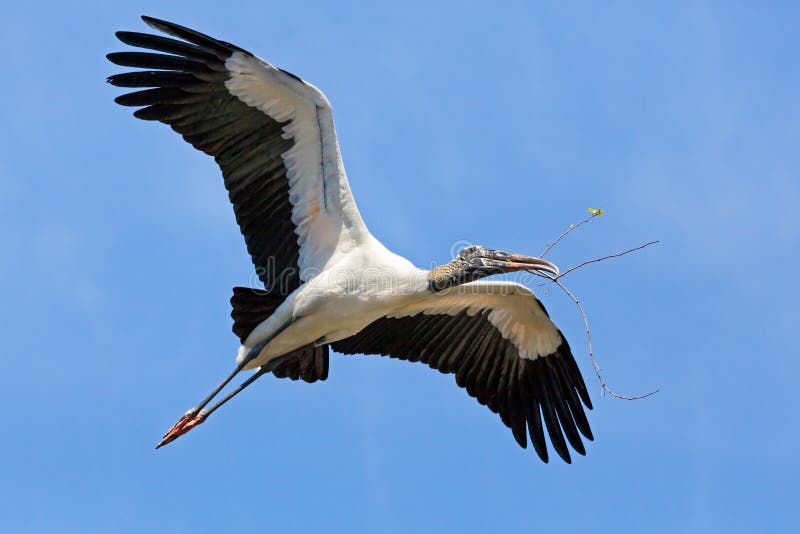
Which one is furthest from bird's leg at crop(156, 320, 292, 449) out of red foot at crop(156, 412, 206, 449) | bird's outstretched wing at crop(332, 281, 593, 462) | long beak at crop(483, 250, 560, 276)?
long beak at crop(483, 250, 560, 276)

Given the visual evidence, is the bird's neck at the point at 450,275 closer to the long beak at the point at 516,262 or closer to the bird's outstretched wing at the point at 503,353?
the long beak at the point at 516,262

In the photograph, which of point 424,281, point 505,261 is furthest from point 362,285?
point 505,261

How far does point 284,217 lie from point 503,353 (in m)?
3.13

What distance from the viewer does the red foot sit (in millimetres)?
13812

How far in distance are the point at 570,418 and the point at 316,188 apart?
3.96 metres

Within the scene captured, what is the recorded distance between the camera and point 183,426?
13.8 metres

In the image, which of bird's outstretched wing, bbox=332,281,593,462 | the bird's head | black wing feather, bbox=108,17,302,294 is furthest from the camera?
bird's outstretched wing, bbox=332,281,593,462

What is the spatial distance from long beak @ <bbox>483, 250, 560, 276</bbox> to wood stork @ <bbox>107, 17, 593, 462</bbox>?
0.04 ft

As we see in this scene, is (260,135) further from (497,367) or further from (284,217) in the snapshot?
(497,367)

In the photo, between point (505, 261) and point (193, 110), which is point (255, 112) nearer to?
point (193, 110)

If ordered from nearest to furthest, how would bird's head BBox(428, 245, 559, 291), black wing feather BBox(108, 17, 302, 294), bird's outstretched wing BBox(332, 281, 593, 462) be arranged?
black wing feather BBox(108, 17, 302, 294)
bird's head BBox(428, 245, 559, 291)
bird's outstretched wing BBox(332, 281, 593, 462)

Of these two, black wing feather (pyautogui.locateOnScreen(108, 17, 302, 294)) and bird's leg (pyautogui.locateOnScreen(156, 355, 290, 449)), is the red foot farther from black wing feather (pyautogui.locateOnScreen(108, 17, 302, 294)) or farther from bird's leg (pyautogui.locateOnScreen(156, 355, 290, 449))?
black wing feather (pyautogui.locateOnScreen(108, 17, 302, 294))

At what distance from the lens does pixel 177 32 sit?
41.7ft

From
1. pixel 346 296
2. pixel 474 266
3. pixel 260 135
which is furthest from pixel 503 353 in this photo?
pixel 260 135
